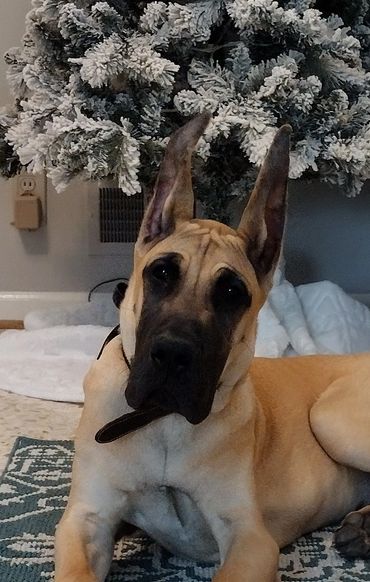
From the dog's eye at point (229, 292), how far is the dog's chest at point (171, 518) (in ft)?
1.01

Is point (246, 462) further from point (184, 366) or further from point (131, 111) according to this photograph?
Result: point (131, 111)

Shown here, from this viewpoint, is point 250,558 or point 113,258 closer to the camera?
point 250,558

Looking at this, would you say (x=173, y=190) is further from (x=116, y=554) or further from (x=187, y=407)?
(x=116, y=554)

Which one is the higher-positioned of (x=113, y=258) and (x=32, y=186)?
(x=32, y=186)

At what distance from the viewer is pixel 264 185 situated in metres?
1.32

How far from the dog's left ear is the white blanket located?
43.8 inches

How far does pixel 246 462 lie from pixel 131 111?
1.27m

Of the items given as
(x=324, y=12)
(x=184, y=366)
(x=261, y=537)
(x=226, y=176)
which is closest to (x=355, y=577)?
(x=261, y=537)

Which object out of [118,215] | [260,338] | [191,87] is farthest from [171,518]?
[118,215]

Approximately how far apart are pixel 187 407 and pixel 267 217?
1.16ft

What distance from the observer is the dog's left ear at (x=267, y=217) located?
4.29ft

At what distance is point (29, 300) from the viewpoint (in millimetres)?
3293

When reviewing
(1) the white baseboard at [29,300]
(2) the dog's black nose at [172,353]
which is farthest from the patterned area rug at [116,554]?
(1) the white baseboard at [29,300]

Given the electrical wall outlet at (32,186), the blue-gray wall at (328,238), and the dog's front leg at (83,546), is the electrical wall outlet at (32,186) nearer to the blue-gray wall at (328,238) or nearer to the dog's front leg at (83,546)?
the blue-gray wall at (328,238)
